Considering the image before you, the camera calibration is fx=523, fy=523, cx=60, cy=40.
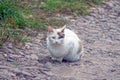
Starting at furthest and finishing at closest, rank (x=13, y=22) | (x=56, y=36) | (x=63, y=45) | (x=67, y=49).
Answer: (x=13, y=22), (x=67, y=49), (x=63, y=45), (x=56, y=36)

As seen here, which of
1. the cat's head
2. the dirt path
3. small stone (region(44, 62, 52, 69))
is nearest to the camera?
the dirt path

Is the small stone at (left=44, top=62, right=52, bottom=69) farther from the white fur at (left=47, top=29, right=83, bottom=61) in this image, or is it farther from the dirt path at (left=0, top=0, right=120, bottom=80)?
the white fur at (left=47, top=29, right=83, bottom=61)

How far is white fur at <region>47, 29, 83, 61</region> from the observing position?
8398 mm

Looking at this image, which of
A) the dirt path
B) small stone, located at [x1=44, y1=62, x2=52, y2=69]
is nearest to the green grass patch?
the dirt path

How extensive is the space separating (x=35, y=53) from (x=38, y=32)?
4.66 feet

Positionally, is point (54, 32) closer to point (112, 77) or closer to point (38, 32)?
point (112, 77)

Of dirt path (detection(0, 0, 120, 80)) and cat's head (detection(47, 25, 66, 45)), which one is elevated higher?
cat's head (detection(47, 25, 66, 45))

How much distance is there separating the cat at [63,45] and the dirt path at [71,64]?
0.38 ft

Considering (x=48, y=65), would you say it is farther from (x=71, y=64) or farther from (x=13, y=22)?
(x=13, y=22)

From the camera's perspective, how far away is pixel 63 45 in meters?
8.38

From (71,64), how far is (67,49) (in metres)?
0.29

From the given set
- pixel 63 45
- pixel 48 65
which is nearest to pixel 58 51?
pixel 63 45

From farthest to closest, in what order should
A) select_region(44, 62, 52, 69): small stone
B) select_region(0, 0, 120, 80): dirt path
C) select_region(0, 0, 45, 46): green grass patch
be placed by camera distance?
select_region(0, 0, 45, 46): green grass patch → select_region(44, 62, 52, 69): small stone → select_region(0, 0, 120, 80): dirt path

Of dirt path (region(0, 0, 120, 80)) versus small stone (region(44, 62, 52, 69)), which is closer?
dirt path (region(0, 0, 120, 80))
